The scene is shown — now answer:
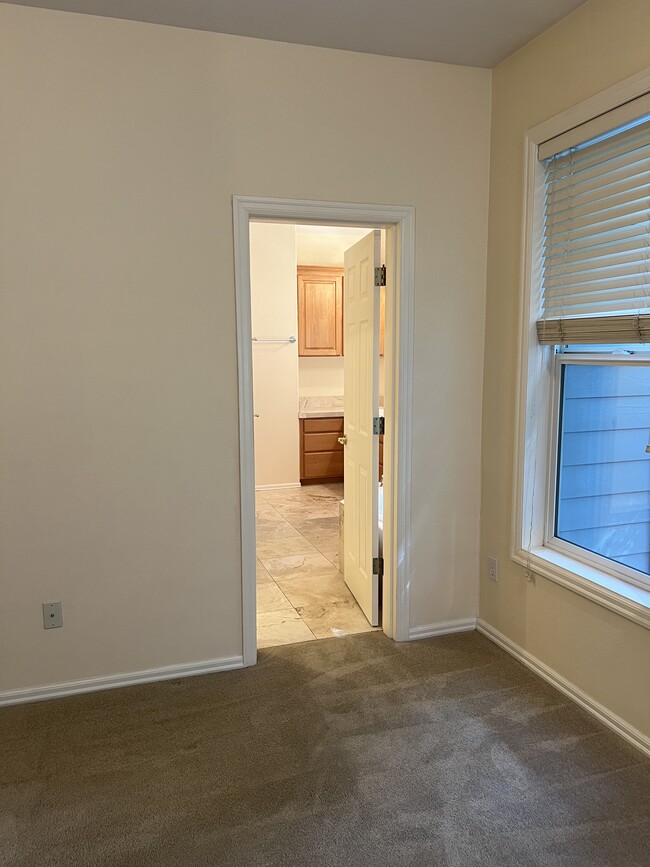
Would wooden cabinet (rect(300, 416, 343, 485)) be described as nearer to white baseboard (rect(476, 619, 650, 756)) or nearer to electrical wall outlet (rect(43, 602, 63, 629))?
white baseboard (rect(476, 619, 650, 756))

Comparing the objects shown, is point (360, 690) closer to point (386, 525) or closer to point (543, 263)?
point (386, 525)

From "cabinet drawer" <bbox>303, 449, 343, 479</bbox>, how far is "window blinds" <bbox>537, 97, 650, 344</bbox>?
14.4 ft

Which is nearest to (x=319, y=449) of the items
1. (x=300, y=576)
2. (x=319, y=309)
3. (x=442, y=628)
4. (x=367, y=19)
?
(x=319, y=309)

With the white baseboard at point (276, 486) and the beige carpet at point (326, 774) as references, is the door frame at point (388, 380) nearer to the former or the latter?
the beige carpet at point (326, 774)

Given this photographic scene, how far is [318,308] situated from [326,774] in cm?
542

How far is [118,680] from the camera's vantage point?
2.73 m

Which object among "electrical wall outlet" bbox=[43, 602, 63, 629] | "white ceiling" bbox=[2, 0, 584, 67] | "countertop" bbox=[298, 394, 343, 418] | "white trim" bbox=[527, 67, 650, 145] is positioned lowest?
"electrical wall outlet" bbox=[43, 602, 63, 629]

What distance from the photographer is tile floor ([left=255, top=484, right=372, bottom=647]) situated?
10.9 ft

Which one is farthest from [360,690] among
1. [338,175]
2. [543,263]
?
[338,175]

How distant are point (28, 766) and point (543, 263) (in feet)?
9.19

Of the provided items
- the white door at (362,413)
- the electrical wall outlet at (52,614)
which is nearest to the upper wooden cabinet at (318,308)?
the white door at (362,413)

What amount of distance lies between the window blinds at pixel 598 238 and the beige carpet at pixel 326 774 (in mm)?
1519

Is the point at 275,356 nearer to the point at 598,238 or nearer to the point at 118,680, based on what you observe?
the point at 118,680

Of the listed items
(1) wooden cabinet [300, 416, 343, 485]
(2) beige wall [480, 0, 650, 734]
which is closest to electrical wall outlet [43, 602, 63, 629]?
(2) beige wall [480, 0, 650, 734]
